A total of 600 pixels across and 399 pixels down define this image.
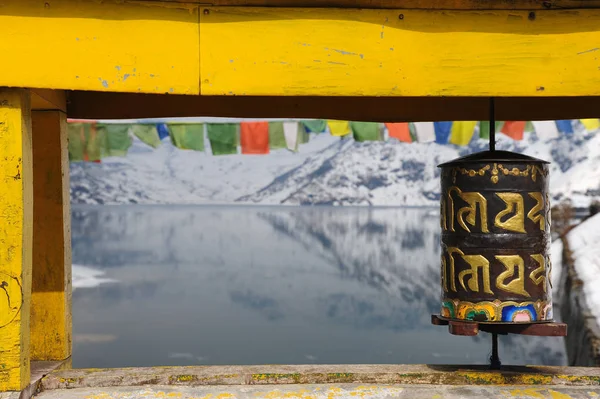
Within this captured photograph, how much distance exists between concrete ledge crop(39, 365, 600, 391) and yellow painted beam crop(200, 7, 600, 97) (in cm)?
139

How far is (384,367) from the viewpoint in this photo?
3807 millimetres

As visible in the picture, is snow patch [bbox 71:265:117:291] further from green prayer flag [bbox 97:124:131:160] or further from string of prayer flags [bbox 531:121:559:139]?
string of prayer flags [bbox 531:121:559:139]

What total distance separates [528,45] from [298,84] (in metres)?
1.06

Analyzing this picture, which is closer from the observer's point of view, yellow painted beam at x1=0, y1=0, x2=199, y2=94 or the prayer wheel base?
yellow painted beam at x1=0, y1=0, x2=199, y2=94

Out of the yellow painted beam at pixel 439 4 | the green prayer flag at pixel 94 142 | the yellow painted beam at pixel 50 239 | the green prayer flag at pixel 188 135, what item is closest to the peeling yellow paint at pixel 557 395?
the yellow painted beam at pixel 439 4

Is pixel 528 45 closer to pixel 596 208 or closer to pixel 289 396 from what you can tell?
pixel 289 396

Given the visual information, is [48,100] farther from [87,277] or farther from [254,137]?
[87,277]

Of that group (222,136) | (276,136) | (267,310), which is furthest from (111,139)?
(267,310)

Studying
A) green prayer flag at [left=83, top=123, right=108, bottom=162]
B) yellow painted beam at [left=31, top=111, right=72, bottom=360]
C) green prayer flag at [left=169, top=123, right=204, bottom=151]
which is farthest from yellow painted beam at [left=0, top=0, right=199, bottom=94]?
green prayer flag at [left=83, top=123, right=108, bottom=162]

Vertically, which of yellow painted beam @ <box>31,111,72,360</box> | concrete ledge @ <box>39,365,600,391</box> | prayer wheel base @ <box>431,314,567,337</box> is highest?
yellow painted beam @ <box>31,111,72,360</box>

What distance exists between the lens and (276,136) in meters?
19.1

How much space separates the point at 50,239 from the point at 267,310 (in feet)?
70.9

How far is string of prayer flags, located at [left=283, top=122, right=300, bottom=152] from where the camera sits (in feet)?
62.2

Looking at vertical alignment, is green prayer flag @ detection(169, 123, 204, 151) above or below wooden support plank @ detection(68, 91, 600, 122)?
above
